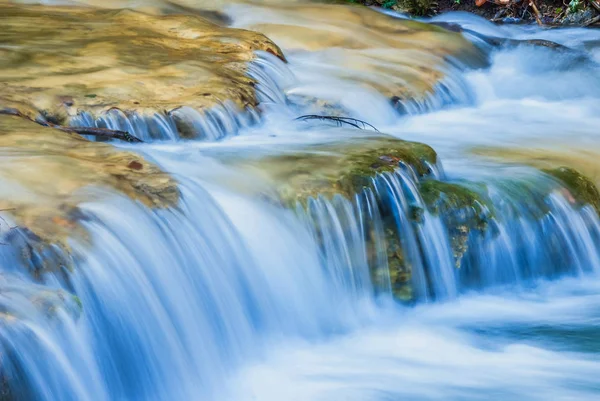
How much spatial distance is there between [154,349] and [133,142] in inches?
91.0

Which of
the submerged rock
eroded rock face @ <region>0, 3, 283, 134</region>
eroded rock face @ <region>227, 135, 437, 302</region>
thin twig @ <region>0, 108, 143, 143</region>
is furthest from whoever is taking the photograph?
eroded rock face @ <region>0, 3, 283, 134</region>

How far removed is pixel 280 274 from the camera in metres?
5.29

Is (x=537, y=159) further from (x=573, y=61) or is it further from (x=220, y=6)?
(x=220, y=6)

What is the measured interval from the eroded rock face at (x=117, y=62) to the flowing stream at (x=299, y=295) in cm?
23

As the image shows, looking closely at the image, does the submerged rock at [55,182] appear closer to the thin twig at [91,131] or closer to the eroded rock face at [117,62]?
the thin twig at [91,131]

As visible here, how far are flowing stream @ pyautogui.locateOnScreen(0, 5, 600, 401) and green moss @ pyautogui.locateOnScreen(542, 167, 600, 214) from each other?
110 millimetres

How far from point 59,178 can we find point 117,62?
117 inches

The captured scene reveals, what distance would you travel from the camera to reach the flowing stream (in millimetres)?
4215

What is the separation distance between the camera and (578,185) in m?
6.47

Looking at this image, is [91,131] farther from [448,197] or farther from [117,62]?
[448,197]

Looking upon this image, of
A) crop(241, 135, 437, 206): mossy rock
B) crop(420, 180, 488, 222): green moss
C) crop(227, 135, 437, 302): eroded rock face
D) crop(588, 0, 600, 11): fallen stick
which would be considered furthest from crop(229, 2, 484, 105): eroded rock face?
crop(227, 135, 437, 302): eroded rock face

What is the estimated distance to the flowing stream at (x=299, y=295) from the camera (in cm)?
421

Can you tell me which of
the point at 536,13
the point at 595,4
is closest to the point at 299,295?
the point at 595,4

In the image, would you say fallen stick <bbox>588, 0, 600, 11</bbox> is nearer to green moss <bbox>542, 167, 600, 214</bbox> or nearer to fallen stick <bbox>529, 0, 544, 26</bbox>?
fallen stick <bbox>529, 0, 544, 26</bbox>
